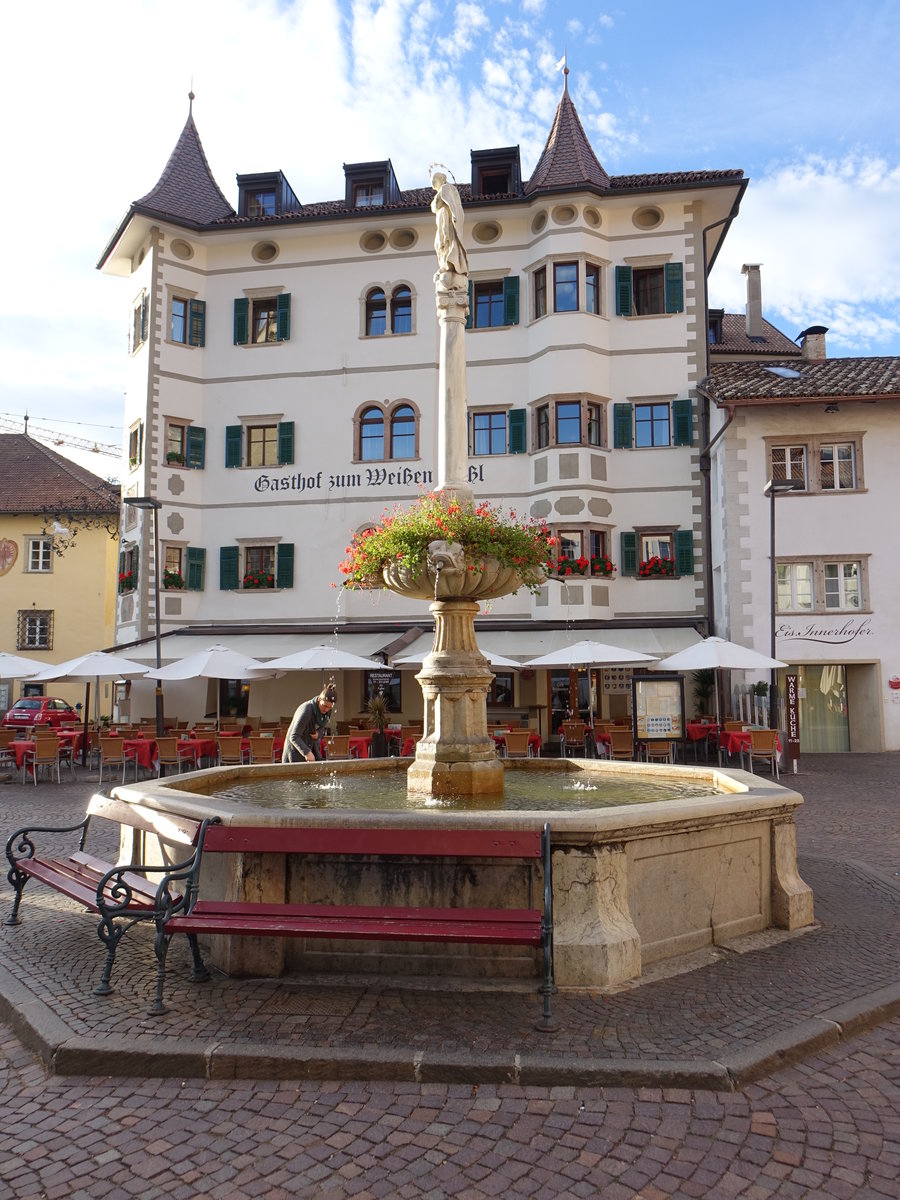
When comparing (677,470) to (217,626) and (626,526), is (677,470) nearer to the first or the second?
(626,526)

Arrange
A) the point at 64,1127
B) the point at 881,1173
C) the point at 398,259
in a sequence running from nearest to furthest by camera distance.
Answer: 1. the point at 881,1173
2. the point at 64,1127
3. the point at 398,259

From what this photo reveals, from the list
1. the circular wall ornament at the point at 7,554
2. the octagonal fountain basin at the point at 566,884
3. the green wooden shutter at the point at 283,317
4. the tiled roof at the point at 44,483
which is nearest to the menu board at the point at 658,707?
the octagonal fountain basin at the point at 566,884

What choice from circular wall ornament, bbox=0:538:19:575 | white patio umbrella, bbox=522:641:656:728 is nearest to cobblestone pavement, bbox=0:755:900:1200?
white patio umbrella, bbox=522:641:656:728

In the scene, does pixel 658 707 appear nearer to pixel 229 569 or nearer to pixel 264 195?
pixel 229 569

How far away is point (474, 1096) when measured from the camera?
4.10 metres

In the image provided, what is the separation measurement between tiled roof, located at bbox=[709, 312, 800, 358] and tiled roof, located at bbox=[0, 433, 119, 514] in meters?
25.3

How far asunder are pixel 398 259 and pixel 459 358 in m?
19.8

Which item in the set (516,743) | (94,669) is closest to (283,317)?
(94,669)

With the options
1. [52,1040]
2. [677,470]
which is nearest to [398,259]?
[677,470]

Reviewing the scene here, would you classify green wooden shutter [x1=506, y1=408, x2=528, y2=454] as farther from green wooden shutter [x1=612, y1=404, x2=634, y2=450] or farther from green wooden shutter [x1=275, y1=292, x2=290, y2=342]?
green wooden shutter [x1=275, y1=292, x2=290, y2=342]

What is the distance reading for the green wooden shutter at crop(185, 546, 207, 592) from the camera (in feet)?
87.4

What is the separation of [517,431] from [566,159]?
26.1 ft

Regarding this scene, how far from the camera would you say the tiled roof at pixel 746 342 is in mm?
31781

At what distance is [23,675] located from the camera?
21078 millimetres
